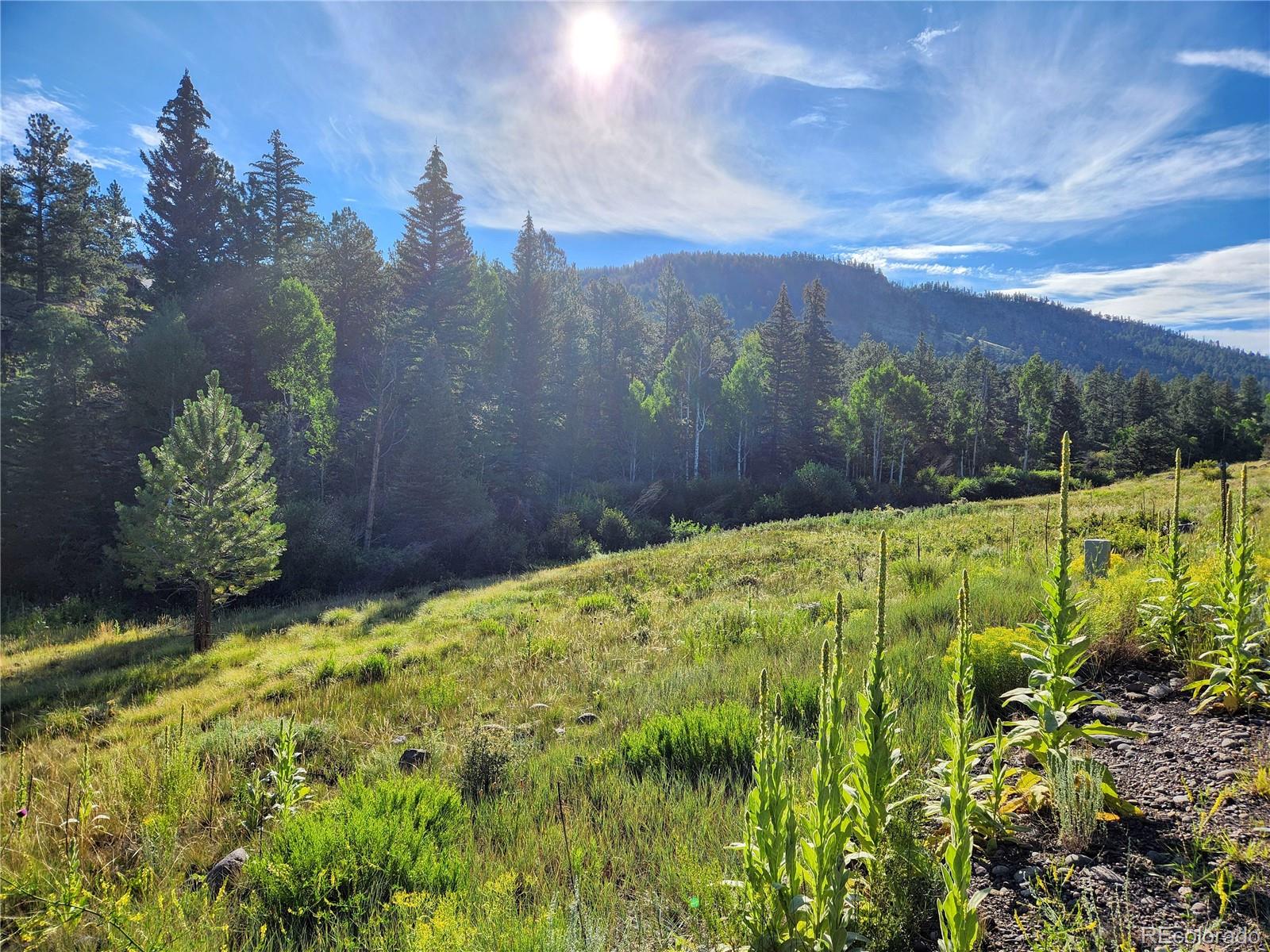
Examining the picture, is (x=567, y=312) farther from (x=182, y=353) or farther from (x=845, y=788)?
(x=845, y=788)

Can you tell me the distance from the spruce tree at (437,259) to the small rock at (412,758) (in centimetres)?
3444

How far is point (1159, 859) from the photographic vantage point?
254 cm

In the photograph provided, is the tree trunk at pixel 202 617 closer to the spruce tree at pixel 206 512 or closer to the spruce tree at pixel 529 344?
the spruce tree at pixel 206 512

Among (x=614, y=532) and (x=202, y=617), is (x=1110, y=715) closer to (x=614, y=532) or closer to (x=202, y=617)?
(x=202, y=617)

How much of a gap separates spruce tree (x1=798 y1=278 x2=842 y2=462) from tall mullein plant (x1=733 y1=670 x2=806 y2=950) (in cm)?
5363

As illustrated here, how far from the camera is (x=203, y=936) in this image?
9.26 feet

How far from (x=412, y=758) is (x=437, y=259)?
37728 millimetres

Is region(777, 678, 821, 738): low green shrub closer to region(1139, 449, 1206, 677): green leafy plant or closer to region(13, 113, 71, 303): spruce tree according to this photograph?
region(1139, 449, 1206, 677): green leafy plant

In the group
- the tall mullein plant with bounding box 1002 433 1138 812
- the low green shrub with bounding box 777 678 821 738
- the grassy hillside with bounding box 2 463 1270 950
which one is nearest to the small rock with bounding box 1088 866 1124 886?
the tall mullein plant with bounding box 1002 433 1138 812

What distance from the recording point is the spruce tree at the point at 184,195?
103 feet

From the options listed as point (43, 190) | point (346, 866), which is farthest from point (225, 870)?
point (43, 190)

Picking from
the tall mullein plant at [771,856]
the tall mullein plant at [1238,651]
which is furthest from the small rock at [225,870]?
the tall mullein plant at [1238,651]

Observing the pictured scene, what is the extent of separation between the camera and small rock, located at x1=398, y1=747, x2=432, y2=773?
5.41 meters

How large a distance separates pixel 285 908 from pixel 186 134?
4257cm
